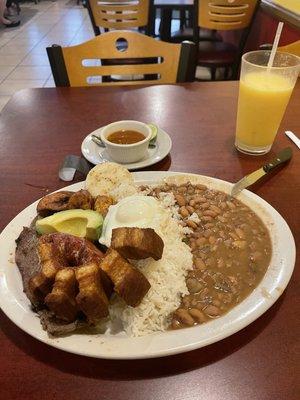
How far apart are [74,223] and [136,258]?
237mm

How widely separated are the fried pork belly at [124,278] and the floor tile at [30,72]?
4870mm

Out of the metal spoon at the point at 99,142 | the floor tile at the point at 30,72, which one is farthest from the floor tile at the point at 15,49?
the metal spoon at the point at 99,142

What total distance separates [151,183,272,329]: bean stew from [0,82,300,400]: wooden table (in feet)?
0.27

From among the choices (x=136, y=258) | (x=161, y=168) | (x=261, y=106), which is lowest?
(x=161, y=168)

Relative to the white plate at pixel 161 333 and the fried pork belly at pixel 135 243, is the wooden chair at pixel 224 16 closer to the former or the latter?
the white plate at pixel 161 333

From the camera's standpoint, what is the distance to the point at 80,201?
1.08m

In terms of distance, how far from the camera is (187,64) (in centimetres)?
206

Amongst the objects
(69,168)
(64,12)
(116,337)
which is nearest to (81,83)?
(69,168)

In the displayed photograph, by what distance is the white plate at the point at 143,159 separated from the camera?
139 centimetres

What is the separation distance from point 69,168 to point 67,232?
439 millimetres

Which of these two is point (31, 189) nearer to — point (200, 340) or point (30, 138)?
point (30, 138)

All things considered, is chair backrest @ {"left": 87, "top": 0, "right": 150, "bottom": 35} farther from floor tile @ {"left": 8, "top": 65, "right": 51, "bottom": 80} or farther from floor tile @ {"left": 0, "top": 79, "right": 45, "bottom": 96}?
floor tile @ {"left": 8, "top": 65, "right": 51, "bottom": 80}

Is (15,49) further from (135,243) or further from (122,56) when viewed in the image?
(135,243)

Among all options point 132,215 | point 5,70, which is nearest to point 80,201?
point 132,215
